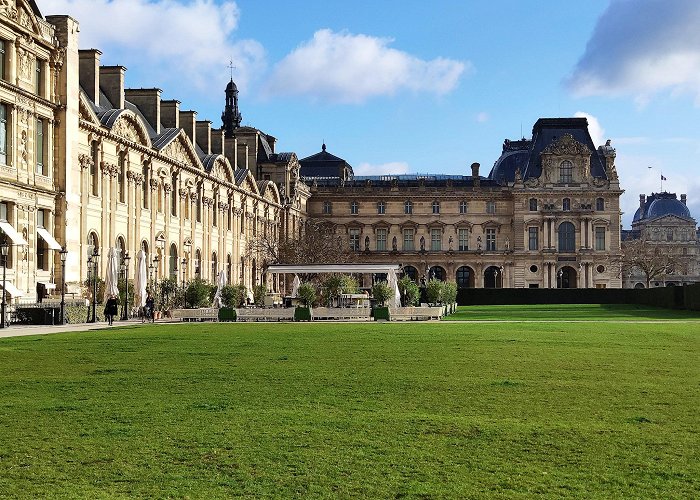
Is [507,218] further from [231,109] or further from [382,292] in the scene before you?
[382,292]

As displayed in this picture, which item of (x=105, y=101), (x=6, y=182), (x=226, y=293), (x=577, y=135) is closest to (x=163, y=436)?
(x=6, y=182)

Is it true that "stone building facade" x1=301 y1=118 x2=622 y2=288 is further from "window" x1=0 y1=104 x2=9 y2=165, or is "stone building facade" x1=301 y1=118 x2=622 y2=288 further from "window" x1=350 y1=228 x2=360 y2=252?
"window" x1=0 y1=104 x2=9 y2=165

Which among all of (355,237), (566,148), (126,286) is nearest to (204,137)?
(126,286)

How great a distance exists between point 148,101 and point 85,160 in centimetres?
1675

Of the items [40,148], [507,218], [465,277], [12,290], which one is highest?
[507,218]

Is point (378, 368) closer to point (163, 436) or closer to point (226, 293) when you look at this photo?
point (163, 436)

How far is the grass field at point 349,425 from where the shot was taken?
920 centimetres

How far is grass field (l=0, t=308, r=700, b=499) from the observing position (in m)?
9.20

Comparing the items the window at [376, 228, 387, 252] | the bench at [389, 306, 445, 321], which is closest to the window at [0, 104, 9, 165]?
the bench at [389, 306, 445, 321]

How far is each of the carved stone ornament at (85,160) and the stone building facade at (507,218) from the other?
60.6 meters

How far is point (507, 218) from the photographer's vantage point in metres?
111

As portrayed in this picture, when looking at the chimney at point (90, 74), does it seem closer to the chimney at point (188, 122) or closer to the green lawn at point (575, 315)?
the chimney at point (188, 122)

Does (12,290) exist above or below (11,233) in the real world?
below

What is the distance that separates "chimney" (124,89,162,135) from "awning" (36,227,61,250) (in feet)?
71.9
